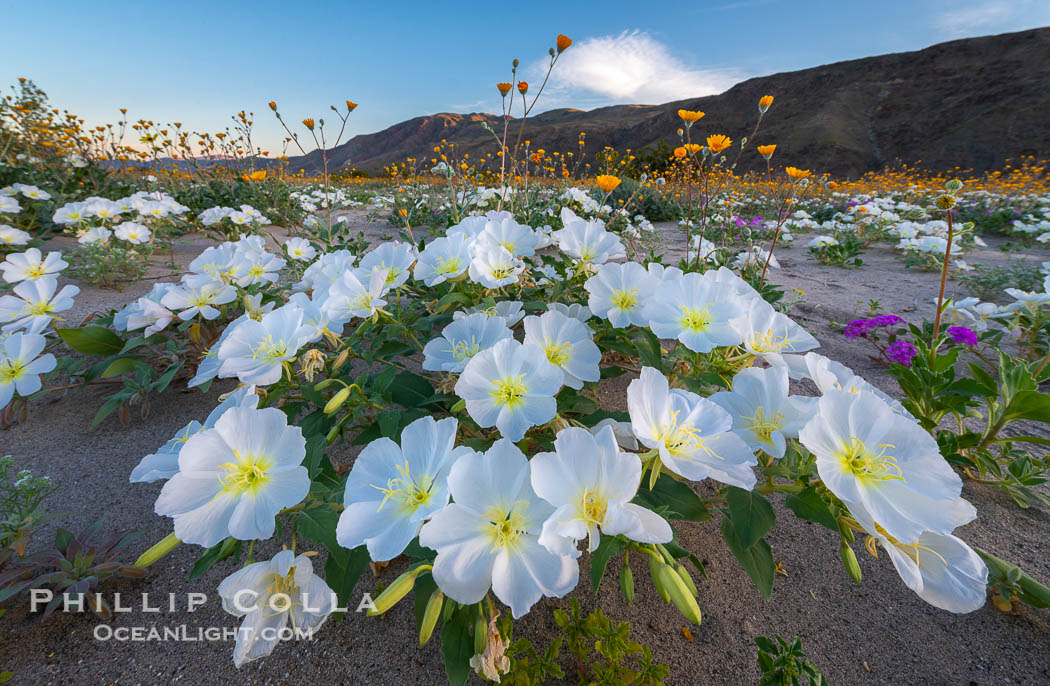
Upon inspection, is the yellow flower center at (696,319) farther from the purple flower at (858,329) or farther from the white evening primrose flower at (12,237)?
the white evening primrose flower at (12,237)

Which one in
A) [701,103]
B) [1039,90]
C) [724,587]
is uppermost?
[701,103]

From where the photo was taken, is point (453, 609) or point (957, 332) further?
point (957, 332)

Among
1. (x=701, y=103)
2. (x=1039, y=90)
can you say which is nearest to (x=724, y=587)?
(x=1039, y=90)

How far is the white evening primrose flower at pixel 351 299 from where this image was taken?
1.22 metres

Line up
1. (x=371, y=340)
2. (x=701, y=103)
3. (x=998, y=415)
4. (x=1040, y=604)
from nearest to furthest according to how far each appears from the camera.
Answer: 1. (x=1040, y=604)
2. (x=998, y=415)
3. (x=371, y=340)
4. (x=701, y=103)

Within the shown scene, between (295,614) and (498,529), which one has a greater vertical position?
(498,529)

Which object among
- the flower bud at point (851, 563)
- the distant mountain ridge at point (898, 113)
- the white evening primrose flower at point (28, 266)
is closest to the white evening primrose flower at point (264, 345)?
the flower bud at point (851, 563)

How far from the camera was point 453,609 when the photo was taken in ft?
2.68

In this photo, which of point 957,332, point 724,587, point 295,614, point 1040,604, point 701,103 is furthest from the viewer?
point 701,103

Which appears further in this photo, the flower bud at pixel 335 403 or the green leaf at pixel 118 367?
the green leaf at pixel 118 367

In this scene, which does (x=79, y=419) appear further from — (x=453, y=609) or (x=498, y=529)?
(x=498, y=529)

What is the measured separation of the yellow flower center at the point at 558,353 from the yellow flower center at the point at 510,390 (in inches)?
6.4

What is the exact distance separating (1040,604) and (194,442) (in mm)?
1811

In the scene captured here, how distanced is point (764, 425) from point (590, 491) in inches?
16.3
